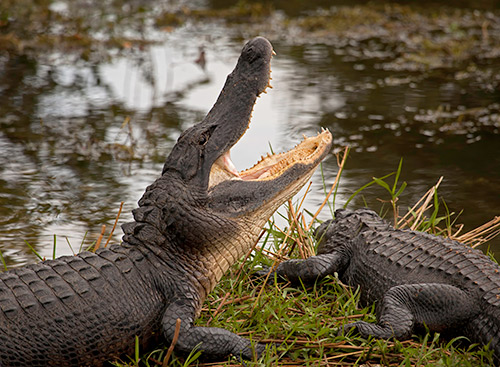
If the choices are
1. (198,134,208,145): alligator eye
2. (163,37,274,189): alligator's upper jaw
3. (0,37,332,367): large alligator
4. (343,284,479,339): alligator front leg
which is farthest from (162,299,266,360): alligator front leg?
(198,134,208,145): alligator eye

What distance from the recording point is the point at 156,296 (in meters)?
3.12

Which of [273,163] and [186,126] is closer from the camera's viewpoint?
[273,163]

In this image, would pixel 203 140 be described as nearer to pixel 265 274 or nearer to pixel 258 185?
pixel 258 185

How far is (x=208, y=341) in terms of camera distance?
117 inches

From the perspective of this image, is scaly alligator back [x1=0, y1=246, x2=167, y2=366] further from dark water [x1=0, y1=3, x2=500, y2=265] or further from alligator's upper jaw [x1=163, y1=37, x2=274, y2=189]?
dark water [x1=0, y1=3, x2=500, y2=265]

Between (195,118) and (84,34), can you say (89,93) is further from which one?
(84,34)

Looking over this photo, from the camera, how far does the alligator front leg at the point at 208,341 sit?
2.96 m

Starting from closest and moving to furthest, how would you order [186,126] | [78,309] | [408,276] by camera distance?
A: [78,309] → [408,276] → [186,126]

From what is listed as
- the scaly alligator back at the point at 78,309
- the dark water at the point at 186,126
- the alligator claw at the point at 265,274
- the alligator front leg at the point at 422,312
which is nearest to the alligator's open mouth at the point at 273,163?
the scaly alligator back at the point at 78,309

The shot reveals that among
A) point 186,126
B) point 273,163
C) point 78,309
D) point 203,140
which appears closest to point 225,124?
point 203,140

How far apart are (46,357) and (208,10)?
11.7 metres

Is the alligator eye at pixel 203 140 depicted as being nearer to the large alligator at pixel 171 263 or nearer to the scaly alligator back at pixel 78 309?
the large alligator at pixel 171 263

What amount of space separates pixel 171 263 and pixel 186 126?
13.9ft

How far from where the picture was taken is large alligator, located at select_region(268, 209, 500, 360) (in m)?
3.08
